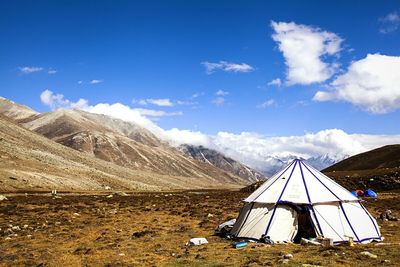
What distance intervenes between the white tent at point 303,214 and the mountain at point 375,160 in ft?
217

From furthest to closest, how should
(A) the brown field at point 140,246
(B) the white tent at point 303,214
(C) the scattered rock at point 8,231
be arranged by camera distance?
(C) the scattered rock at point 8,231, (B) the white tent at point 303,214, (A) the brown field at point 140,246

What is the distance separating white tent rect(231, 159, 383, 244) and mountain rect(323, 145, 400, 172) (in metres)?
66.1

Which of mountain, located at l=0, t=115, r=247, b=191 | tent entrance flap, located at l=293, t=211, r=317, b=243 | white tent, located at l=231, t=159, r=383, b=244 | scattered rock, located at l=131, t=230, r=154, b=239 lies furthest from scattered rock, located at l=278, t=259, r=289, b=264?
mountain, located at l=0, t=115, r=247, b=191

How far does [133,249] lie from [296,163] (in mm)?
10871

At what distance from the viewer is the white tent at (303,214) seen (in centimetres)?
2042

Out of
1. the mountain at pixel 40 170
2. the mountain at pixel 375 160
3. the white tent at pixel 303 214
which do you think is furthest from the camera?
the mountain at pixel 375 160

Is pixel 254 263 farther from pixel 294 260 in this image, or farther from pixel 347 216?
pixel 347 216

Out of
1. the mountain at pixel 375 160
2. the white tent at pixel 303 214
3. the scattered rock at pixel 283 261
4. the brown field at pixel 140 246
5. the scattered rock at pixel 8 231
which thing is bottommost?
the scattered rock at pixel 8 231

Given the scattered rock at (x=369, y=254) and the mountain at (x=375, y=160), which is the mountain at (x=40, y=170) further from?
the scattered rock at (x=369, y=254)

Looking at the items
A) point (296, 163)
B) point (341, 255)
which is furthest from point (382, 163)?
point (341, 255)

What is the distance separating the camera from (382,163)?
88.1 metres

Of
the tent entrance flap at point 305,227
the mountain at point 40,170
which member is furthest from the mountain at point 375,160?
the tent entrance flap at point 305,227

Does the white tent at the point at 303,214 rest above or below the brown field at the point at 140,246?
above

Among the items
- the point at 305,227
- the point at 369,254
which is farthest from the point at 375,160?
the point at 369,254
